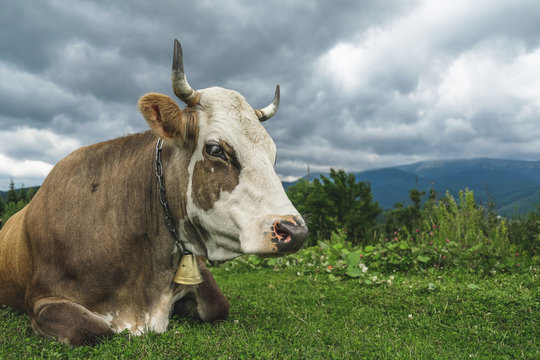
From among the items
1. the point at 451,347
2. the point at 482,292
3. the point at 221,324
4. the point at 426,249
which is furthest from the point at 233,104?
the point at 426,249

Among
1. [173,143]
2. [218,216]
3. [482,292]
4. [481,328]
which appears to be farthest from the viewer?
[482,292]

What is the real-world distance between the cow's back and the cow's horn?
2293 millimetres

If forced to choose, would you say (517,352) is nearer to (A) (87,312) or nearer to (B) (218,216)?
(B) (218,216)

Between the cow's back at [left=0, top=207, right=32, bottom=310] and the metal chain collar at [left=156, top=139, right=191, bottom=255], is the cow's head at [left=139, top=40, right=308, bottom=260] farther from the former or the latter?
the cow's back at [left=0, top=207, right=32, bottom=310]

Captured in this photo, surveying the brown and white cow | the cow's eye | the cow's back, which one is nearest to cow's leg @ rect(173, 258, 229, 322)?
the brown and white cow

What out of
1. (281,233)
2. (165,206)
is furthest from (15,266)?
(281,233)

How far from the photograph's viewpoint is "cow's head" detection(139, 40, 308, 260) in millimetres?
3127

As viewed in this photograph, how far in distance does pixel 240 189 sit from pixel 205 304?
5.61 feet

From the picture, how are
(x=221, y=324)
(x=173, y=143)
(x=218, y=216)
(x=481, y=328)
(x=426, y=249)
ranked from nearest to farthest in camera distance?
(x=218, y=216)
(x=173, y=143)
(x=221, y=324)
(x=481, y=328)
(x=426, y=249)

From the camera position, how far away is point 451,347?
3961 mm

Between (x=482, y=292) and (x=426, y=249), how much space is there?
243 centimetres

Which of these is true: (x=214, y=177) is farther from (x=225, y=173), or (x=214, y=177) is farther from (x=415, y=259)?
(x=415, y=259)

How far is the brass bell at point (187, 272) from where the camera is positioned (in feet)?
12.7

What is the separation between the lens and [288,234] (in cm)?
297
